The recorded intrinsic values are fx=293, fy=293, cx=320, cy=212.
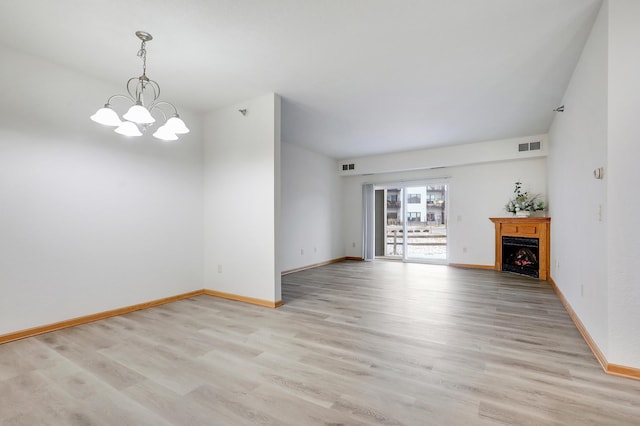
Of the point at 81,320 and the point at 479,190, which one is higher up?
the point at 479,190

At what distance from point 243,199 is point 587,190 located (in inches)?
153

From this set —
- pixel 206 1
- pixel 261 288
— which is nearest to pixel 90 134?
pixel 206 1

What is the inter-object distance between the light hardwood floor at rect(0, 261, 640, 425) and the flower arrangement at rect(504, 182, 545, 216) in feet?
8.81

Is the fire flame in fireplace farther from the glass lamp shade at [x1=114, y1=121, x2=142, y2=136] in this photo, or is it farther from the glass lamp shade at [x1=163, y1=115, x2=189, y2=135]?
the glass lamp shade at [x1=114, y1=121, x2=142, y2=136]

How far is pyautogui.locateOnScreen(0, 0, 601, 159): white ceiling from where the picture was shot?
229 centimetres

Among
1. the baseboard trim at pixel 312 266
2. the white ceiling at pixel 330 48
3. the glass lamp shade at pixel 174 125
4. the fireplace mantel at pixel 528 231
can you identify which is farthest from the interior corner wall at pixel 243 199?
the fireplace mantel at pixel 528 231

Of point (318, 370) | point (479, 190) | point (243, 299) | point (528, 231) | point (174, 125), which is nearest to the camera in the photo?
point (318, 370)

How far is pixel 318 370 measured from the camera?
2.25 metres

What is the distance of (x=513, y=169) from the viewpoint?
6375mm

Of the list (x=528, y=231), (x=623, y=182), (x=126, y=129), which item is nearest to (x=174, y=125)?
(x=126, y=129)

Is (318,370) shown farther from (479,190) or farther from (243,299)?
(479,190)

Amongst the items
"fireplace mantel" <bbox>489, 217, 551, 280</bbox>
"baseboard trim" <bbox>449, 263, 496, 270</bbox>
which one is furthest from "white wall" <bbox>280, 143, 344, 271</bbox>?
"fireplace mantel" <bbox>489, 217, 551, 280</bbox>

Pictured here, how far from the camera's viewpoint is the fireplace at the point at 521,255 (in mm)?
5781

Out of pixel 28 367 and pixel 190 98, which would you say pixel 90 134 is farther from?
pixel 28 367
